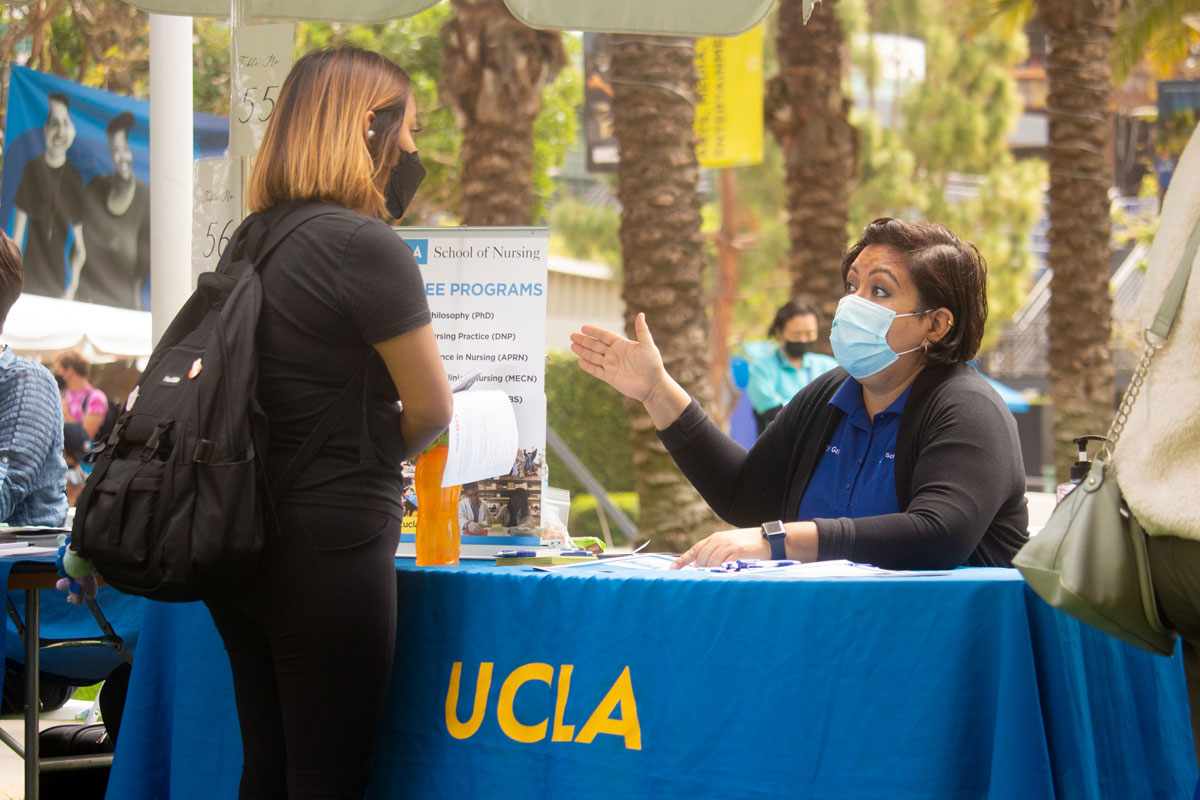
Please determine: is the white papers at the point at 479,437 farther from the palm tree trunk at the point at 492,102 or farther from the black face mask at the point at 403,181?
the palm tree trunk at the point at 492,102

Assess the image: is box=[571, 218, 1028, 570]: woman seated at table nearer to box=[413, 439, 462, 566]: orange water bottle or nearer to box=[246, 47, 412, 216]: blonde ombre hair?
box=[413, 439, 462, 566]: orange water bottle

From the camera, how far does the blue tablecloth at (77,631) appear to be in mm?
3986

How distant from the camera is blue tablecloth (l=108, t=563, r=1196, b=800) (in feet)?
7.49

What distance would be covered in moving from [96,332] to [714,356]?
47.1ft

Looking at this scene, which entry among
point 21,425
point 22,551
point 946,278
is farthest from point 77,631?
point 946,278

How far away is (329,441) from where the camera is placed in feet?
7.81

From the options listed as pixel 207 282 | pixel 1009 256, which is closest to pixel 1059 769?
pixel 207 282

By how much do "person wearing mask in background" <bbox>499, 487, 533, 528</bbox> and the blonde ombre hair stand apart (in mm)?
906

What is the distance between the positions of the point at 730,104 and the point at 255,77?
9.24 metres

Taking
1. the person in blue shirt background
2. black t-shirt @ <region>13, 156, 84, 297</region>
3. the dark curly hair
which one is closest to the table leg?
the dark curly hair

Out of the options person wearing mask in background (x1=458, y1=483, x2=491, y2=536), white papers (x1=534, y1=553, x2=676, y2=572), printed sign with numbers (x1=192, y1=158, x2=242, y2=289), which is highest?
printed sign with numbers (x1=192, y1=158, x2=242, y2=289)

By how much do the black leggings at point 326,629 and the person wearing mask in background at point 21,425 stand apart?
6.51ft

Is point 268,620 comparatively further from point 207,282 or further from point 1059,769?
point 1059,769

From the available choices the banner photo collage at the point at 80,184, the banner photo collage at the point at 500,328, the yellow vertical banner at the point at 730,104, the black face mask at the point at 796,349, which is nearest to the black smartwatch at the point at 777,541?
the banner photo collage at the point at 500,328
